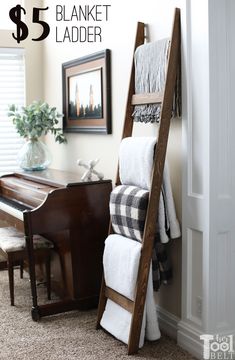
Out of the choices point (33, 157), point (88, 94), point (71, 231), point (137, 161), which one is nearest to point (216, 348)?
point (137, 161)

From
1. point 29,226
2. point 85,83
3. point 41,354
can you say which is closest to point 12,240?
point 29,226

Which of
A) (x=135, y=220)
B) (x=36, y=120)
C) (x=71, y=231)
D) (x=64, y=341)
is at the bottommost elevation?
(x=64, y=341)

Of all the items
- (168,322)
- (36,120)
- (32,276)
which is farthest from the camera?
(36,120)

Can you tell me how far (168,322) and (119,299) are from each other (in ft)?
1.22

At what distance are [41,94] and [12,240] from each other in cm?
188

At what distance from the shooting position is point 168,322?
3.31 meters

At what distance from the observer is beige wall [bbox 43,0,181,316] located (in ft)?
10.5

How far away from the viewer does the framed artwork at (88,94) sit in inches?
158

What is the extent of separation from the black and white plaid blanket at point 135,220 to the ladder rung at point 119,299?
0.20 m

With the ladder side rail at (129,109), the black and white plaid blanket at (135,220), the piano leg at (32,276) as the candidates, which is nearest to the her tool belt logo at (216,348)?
the black and white plaid blanket at (135,220)

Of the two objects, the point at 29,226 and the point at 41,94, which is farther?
the point at 41,94

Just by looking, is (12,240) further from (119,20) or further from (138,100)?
(119,20)

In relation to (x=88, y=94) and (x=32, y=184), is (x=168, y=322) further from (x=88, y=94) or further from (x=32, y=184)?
(x=88, y=94)

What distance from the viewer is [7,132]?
17.3 feet
